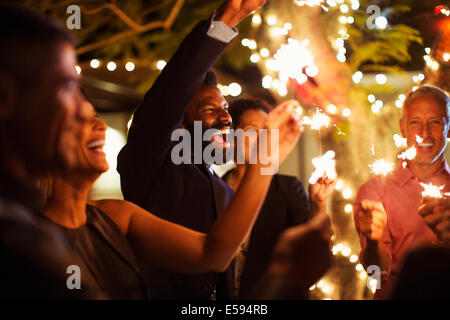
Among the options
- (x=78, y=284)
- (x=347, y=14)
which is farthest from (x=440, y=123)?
(x=78, y=284)

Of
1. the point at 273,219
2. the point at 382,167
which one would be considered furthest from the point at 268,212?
the point at 382,167

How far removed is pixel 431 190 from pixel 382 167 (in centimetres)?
33

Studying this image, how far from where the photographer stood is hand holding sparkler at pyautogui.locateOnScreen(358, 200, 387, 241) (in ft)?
7.70

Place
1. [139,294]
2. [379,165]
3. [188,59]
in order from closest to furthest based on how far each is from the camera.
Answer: [139,294] < [188,59] < [379,165]

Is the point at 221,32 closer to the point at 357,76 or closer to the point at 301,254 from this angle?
the point at 301,254

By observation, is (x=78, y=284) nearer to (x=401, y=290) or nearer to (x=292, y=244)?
(x=292, y=244)

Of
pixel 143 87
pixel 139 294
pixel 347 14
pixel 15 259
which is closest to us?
pixel 15 259

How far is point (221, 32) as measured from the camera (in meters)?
1.81

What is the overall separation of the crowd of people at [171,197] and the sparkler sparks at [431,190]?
5 centimetres

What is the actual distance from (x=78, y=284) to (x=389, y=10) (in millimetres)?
2944

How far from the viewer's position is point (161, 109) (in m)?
1.91

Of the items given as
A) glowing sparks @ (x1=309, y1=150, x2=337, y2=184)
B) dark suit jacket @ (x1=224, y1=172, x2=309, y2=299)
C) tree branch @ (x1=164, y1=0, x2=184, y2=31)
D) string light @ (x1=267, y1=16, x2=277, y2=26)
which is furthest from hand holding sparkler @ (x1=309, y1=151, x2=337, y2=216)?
tree branch @ (x1=164, y1=0, x2=184, y2=31)

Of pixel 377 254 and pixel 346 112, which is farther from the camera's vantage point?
pixel 346 112
